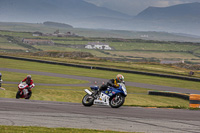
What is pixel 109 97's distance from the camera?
20.6 m

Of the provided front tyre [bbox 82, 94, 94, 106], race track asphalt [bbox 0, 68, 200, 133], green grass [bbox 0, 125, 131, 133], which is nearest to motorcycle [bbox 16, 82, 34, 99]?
race track asphalt [bbox 0, 68, 200, 133]

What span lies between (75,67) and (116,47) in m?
129

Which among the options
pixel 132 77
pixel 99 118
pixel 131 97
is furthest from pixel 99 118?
pixel 132 77

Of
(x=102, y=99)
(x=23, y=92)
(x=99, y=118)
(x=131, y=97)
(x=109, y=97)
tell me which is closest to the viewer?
(x=99, y=118)

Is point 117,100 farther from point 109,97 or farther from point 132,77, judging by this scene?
point 132,77

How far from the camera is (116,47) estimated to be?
195 meters

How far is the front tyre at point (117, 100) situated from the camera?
20.3 meters

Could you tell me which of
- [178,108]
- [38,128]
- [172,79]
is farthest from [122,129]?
[172,79]

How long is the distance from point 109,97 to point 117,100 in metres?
0.53

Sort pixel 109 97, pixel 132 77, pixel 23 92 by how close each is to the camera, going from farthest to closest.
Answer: pixel 132 77
pixel 23 92
pixel 109 97

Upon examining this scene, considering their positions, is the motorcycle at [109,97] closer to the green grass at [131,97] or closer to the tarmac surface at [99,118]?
the tarmac surface at [99,118]

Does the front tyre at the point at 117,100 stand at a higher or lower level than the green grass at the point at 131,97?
higher

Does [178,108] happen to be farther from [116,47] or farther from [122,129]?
[116,47]

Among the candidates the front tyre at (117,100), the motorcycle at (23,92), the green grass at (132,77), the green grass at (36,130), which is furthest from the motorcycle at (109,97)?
the green grass at (132,77)
